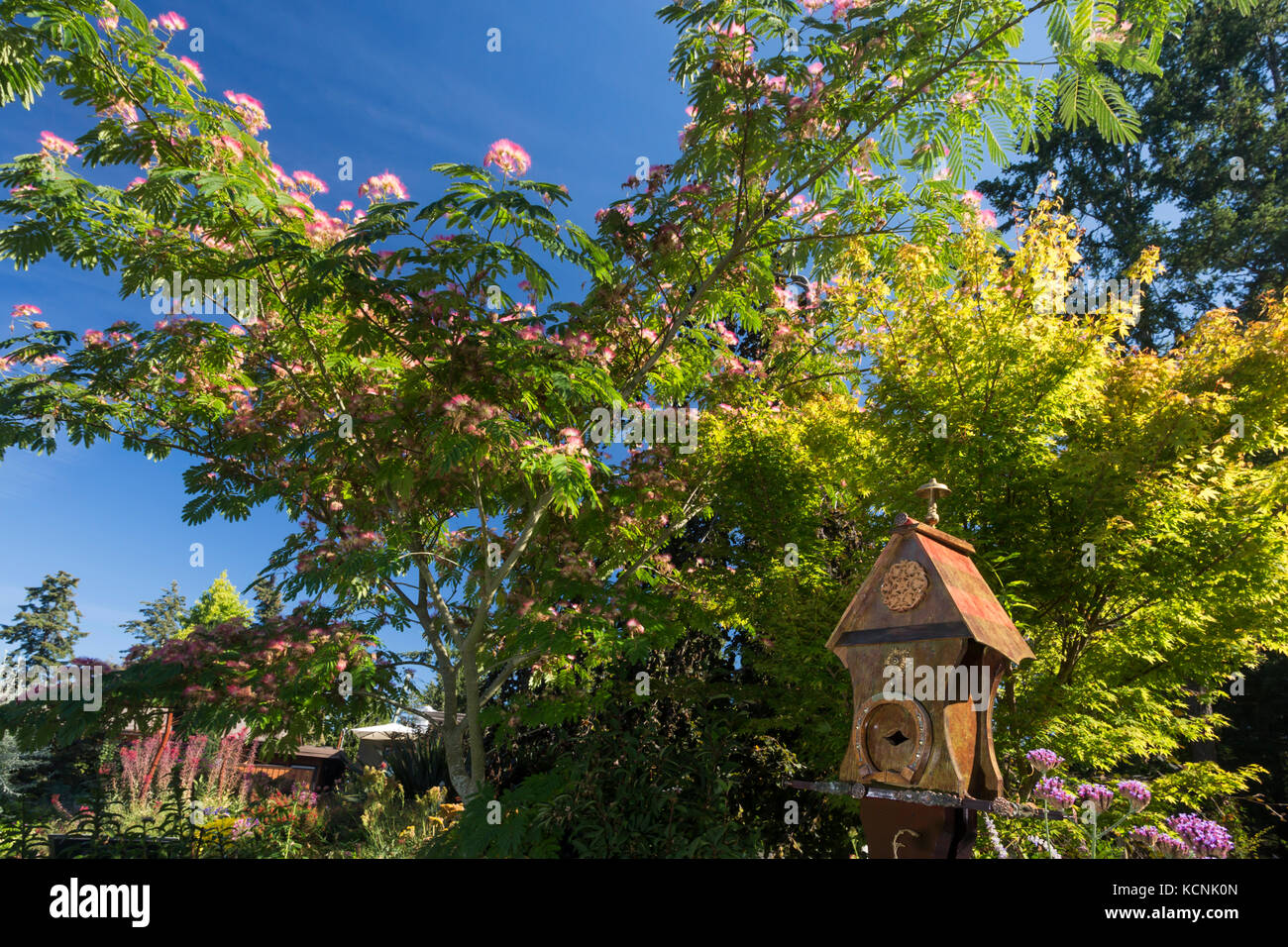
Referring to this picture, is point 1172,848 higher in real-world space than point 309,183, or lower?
lower

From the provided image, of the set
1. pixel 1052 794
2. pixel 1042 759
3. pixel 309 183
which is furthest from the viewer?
pixel 309 183

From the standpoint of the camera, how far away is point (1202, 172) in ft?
60.3

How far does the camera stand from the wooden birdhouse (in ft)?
11.6

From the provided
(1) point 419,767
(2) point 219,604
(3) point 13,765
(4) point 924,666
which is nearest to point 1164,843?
(4) point 924,666

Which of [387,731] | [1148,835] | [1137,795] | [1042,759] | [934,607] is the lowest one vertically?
[387,731]

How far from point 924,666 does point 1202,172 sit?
866 inches

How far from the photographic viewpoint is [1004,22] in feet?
16.1

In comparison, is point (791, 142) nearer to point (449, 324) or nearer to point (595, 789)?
point (449, 324)

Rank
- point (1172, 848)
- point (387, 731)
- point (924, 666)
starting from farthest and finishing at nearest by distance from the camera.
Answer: point (387, 731), point (1172, 848), point (924, 666)

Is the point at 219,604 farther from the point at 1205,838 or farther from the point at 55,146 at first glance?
the point at 1205,838

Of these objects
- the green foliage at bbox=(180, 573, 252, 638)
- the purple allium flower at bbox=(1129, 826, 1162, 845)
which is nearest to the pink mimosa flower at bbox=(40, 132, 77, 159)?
the purple allium flower at bbox=(1129, 826, 1162, 845)

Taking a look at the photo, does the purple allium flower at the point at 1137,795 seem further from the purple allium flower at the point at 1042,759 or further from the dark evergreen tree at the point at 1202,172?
the dark evergreen tree at the point at 1202,172

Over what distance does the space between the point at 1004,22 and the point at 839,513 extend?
17.3 ft
